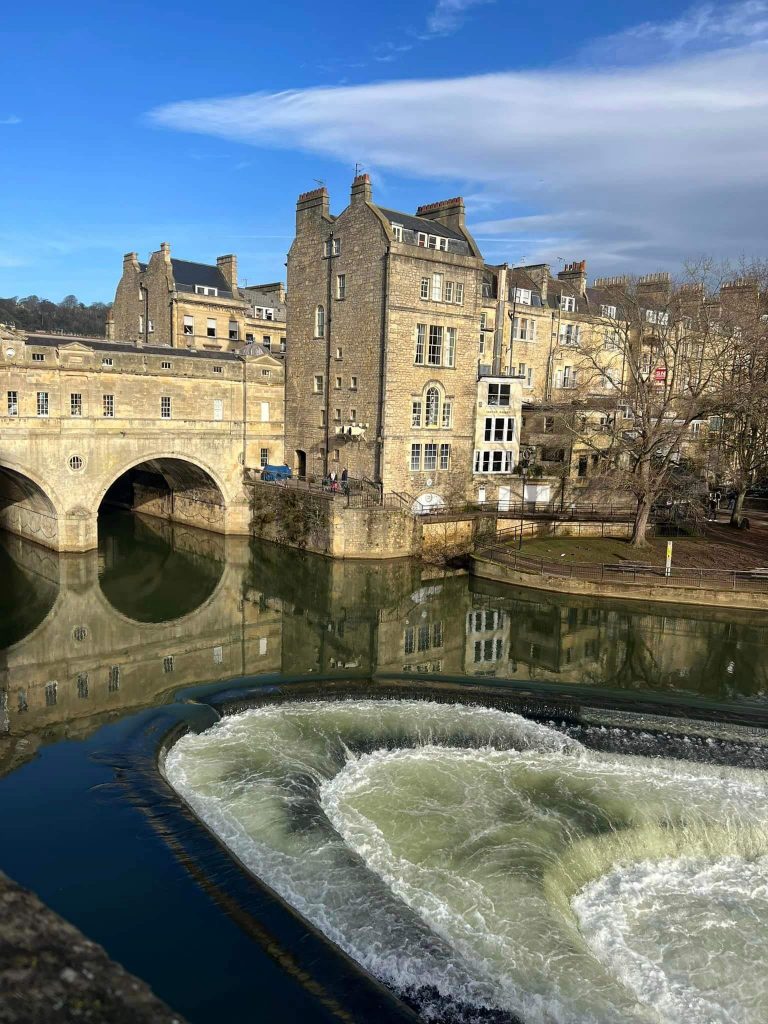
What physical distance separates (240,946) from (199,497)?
3256 centimetres

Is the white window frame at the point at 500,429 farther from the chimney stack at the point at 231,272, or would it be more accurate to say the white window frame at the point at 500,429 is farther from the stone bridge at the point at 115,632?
the chimney stack at the point at 231,272

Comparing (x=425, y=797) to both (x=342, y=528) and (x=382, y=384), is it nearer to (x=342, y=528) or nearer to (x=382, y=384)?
(x=342, y=528)

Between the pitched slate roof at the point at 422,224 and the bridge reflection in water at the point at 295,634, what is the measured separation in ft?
56.2

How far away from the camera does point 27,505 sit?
3628cm

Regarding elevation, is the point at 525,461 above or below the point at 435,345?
below

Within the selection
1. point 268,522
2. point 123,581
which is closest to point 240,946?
point 123,581

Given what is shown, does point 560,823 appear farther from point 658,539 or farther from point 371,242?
point 371,242

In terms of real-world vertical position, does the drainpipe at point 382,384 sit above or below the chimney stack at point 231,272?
below

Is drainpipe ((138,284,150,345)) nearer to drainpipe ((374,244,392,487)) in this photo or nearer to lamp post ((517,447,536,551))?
drainpipe ((374,244,392,487))

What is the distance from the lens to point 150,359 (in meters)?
35.8

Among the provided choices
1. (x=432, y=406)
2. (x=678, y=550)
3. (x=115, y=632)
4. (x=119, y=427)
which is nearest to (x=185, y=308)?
(x=119, y=427)

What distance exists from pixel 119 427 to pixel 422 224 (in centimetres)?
1855

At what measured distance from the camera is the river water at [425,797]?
1052 centimetres

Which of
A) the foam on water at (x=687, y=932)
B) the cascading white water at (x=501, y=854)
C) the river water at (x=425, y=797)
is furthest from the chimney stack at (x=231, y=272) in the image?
the foam on water at (x=687, y=932)
